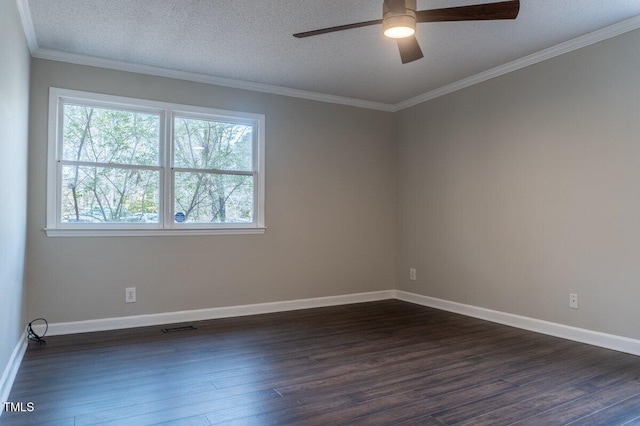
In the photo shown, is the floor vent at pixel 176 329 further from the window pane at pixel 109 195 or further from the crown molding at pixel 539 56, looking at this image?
the crown molding at pixel 539 56

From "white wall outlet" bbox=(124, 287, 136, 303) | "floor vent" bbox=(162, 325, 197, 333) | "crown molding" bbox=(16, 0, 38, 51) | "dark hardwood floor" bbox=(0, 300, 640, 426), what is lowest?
"floor vent" bbox=(162, 325, 197, 333)

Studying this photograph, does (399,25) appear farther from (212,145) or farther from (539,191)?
(212,145)

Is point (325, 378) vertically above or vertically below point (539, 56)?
below

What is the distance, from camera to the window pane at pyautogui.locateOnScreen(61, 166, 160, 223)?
3701 mm

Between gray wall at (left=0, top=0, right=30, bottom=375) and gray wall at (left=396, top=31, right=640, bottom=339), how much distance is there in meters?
3.88

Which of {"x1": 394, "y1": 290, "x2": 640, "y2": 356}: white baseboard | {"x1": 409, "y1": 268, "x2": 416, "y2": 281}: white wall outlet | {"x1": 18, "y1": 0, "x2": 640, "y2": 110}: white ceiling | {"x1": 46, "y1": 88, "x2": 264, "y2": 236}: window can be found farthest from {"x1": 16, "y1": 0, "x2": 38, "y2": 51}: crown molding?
{"x1": 394, "y1": 290, "x2": 640, "y2": 356}: white baseboard

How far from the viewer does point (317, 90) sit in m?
4.71

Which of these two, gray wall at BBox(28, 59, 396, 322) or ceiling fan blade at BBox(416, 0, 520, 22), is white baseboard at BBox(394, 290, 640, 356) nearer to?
gray wall at BBox(28, 59, 396, 322)

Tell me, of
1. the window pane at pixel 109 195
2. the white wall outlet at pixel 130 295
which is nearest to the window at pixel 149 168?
the window pane at pixel 109 195

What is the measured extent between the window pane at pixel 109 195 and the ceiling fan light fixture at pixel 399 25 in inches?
106

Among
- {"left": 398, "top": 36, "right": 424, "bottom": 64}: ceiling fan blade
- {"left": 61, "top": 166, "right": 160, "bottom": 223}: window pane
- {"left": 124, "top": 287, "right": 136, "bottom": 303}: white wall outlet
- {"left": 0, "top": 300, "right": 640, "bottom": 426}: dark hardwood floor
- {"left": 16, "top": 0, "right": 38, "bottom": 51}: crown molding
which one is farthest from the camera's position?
{"left": 124, "top": 287, "right": 136, "bottom": 303}: white wall outlet

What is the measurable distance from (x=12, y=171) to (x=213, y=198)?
1.88 metres

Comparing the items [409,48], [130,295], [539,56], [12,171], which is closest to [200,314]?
[130,295]

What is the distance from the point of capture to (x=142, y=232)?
391 cm
